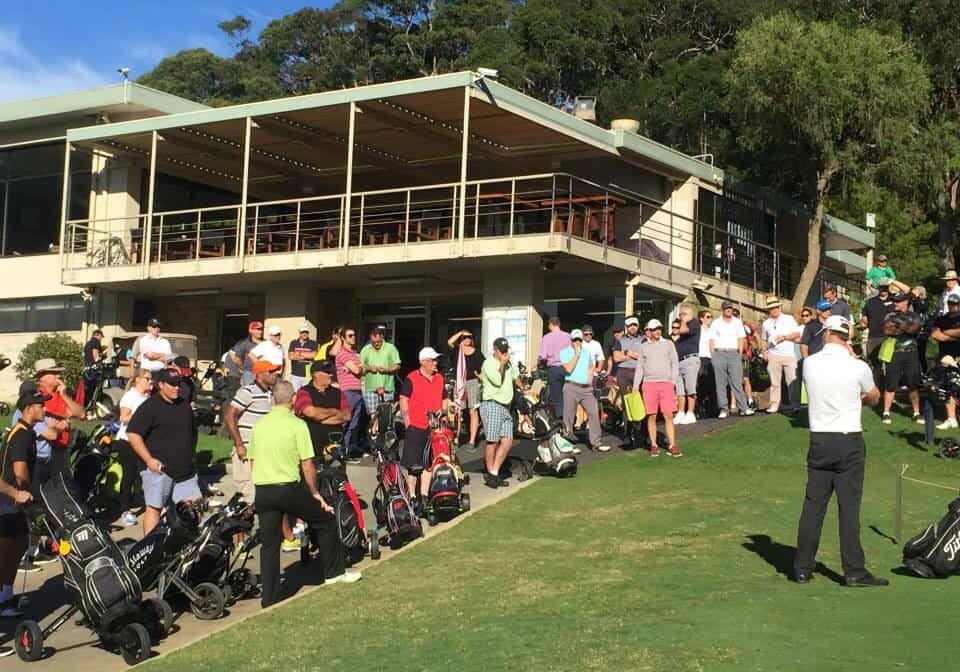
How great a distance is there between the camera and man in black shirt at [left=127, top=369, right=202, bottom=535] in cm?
1154

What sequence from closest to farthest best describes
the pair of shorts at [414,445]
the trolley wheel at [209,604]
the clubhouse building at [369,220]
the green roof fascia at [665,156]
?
the trolley wheel at [209,604]
the pair of shorts at [414,445]
the clubhouse building at [369,220]
the green roof fascia at [665,156]

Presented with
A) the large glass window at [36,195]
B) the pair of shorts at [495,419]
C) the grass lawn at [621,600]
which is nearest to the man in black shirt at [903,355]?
the grass lawn at [621,600]

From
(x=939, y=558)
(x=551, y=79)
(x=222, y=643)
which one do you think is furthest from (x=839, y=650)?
(x=551, y=79)

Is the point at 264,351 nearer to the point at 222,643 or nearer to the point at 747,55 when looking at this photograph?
the point at 222,643

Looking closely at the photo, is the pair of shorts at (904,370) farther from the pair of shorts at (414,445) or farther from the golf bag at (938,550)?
the golf bag at (938,550)

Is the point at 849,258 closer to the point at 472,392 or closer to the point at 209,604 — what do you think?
the point at 472,392

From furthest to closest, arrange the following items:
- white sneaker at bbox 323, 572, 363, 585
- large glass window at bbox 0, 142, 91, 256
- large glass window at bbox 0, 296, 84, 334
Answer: large glass window at bbox 0, 142, 91, 256
large glass window at bbox 0, 296, 84, 334
white sneaker at bbox 323, 572, 363, 585

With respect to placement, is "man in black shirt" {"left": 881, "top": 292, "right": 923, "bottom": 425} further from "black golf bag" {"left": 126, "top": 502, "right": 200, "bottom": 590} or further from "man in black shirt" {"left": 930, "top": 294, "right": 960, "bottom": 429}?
"black golf bag" {"left": 126, "top": 502, "right": 200, "bottom": 590}

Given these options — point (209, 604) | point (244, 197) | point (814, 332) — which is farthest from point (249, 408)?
point (244, 197)

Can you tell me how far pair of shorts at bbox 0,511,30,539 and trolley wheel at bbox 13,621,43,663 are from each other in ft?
4.12

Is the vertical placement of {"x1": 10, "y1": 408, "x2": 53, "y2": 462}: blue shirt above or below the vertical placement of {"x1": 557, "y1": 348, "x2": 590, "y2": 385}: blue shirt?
below

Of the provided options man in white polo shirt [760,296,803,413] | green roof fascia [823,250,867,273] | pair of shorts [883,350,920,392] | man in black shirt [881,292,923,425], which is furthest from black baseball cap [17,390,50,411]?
→ green roof fascia [823,250,867,273]

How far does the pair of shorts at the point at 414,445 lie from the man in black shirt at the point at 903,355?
7.42 m

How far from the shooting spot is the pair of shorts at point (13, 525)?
10.3 m
